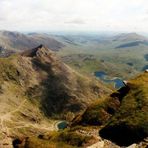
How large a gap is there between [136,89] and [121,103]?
32.5 ft

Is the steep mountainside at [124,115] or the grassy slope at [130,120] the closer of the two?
the grassy slope at [130,120]

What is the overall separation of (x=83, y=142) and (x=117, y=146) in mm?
10005

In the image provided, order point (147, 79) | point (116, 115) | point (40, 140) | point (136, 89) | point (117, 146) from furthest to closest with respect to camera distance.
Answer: point (147, 79), point (136, 89), point (116, 115), point (40, 140), point (117, 146)

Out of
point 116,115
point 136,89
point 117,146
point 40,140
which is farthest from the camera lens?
point 136,89

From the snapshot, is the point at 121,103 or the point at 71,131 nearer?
the point at 71,131

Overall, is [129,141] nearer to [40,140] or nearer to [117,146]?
[117,146]

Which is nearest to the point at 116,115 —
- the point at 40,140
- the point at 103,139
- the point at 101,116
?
the point at 101,116

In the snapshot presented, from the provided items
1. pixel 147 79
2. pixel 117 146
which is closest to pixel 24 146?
pixel 117 146

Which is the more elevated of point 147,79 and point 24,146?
point 147,79

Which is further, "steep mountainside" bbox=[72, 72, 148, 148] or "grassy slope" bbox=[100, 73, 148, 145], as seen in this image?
"steep mountainside" bbox=[72, 72, 148, 148]

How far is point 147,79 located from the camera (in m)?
149

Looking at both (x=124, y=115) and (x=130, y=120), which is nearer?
(x=130, y=120)

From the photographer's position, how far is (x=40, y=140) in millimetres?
115125

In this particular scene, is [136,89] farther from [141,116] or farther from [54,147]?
[54,147]
